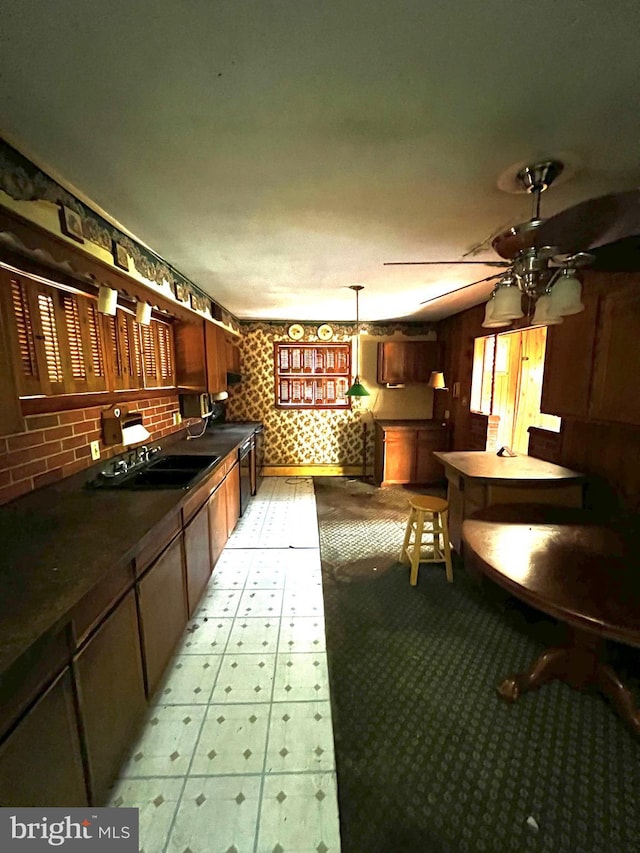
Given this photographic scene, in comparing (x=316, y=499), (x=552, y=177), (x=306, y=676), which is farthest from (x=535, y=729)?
(x=316, y=499)

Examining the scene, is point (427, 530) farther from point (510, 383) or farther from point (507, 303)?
point (510, 383)

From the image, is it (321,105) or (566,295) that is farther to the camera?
(566,295)

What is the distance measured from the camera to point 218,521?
267 centimetres

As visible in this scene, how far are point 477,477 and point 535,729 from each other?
51.9 inches

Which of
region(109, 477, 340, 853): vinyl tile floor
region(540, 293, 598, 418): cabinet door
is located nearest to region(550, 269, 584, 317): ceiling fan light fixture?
region(540, 293, 598, 418): cabinet door

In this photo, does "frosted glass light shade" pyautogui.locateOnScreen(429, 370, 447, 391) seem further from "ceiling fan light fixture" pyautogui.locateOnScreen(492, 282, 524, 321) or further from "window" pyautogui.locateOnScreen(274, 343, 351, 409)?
"ceiling fan light fixture" pyautogui.locateOnScreen(492, 282, 524, 321)

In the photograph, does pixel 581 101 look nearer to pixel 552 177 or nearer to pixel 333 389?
pixel 552 177

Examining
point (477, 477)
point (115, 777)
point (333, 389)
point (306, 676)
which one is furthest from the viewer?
point (333, 389)

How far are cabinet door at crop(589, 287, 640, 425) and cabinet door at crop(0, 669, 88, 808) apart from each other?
2.66 meters

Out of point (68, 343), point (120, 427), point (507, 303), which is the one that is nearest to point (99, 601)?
point (68, 343)

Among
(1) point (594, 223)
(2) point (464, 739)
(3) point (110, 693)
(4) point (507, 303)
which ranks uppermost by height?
(1) point (594, 223)

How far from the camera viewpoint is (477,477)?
7.59 ft

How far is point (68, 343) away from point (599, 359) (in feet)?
9.76

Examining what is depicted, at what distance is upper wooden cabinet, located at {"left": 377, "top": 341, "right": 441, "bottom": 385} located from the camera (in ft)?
16.4
